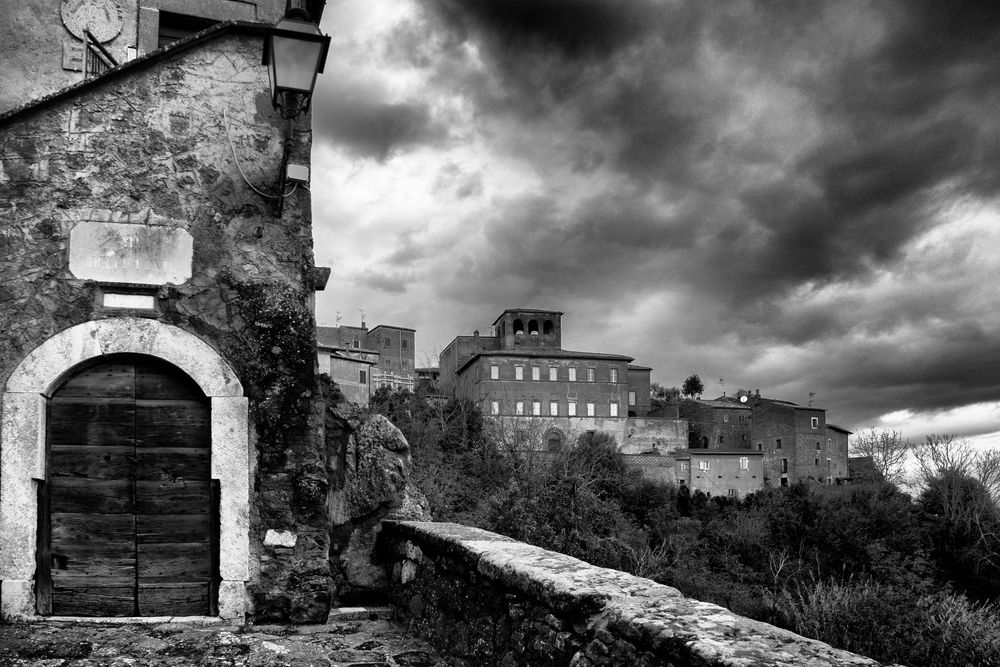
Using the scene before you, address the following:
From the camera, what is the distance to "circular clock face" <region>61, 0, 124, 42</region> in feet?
24.5

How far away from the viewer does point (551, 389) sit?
5500cm

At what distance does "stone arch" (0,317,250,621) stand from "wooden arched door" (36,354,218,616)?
0.10 m

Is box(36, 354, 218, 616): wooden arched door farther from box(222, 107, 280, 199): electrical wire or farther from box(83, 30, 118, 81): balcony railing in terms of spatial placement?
box(83, 30, 118, 81): balcony railing

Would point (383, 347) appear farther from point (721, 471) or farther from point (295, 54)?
point (295, 54)

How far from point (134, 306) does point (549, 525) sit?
1606cm

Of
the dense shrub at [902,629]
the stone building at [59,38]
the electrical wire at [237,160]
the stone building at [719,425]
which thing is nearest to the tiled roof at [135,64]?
the electrical wire at [237,160]

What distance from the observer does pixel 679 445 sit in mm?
52594

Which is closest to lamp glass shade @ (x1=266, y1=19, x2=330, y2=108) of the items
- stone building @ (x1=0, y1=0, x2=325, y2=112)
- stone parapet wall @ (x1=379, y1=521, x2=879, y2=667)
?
stone building @ (x1=0, y1=0, x2=325, y2=112)

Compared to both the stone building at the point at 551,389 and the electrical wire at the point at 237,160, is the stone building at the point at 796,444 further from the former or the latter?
the electrical wire at the point at 237,160

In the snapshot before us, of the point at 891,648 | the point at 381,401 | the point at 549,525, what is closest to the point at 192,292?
the point at 549,525

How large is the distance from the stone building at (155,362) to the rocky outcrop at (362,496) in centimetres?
32

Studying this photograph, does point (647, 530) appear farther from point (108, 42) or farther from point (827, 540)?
point (108, 42)

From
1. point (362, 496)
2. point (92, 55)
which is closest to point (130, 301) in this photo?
point (362, 496)

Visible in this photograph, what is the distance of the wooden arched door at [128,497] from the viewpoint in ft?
16.6
